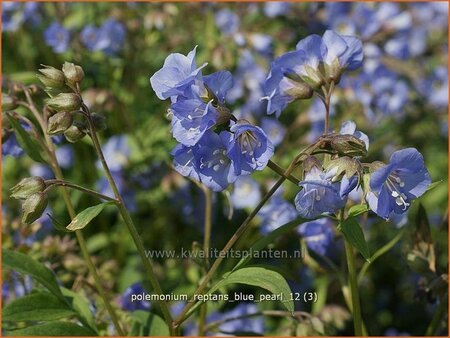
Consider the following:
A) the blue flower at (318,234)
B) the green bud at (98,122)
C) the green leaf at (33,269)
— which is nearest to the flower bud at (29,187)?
the green bud at (98,122)

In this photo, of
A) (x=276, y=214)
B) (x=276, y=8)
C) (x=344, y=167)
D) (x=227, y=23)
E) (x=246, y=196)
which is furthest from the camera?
(x=276, y=8)

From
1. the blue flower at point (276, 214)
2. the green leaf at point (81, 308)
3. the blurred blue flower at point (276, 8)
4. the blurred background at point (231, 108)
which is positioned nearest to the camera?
the green leaf at point (81, 308)

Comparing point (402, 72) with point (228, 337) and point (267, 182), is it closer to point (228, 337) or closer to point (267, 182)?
point (267, 182)

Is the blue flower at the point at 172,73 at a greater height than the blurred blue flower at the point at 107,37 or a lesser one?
greater

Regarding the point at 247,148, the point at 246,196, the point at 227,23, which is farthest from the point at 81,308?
the point at 227,23

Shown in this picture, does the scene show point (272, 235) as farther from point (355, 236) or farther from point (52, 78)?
point (52, 78)

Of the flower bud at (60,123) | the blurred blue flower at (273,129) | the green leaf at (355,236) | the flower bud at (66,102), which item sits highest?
the flower bud at (66,102)

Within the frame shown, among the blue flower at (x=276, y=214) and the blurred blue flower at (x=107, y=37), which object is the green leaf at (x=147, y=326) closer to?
the blue flower at (x=276, y=214)

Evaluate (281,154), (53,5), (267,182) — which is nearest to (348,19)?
(281,154)
